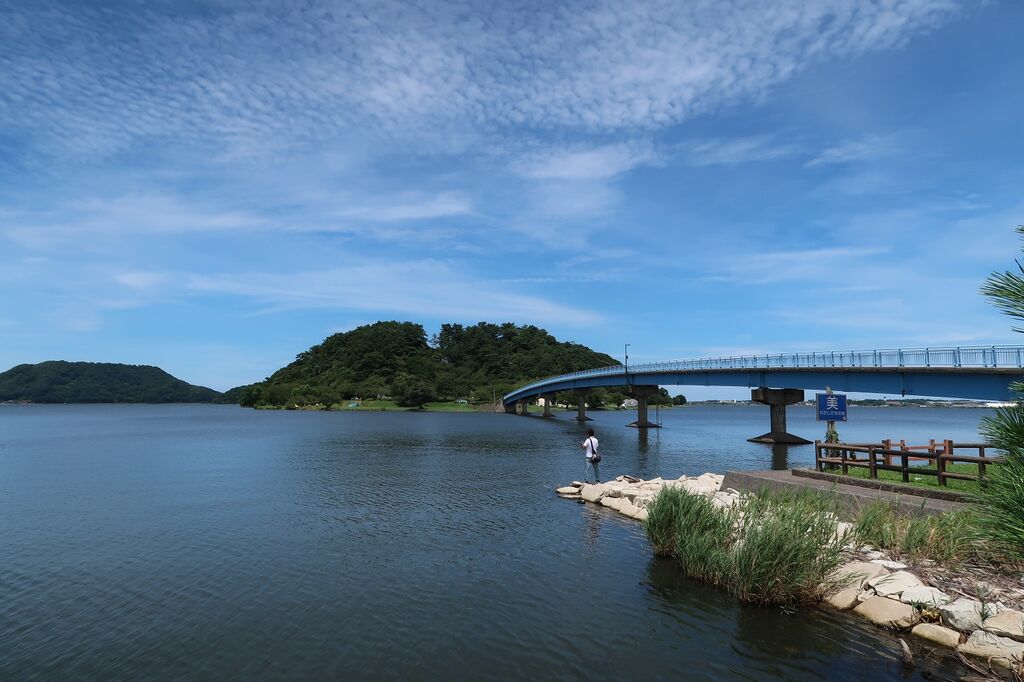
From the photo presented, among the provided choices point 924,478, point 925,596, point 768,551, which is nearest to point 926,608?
point 925,596

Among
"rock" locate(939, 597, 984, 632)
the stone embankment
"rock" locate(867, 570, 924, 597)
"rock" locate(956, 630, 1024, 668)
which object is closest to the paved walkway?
the stone embankment

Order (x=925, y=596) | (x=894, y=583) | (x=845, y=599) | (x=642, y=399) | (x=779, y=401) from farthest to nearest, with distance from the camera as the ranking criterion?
(x=642, y=399) → (x=779, y=401) → (x=845, y=599) → (x=894, y=583) → (x=925, y=596)

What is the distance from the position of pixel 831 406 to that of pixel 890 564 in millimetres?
17967

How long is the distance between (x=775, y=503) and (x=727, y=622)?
5.32 metres

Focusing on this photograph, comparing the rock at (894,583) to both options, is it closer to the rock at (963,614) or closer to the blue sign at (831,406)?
the rock at (963,614)

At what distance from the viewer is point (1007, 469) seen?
8.08 metres

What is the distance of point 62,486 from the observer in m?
34.1

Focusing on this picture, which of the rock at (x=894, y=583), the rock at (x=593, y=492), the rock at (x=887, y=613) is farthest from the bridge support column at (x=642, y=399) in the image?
the rock at (x=887, y=613)

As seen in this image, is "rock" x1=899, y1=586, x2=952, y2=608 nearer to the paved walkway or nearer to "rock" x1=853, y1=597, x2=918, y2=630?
"rock" x1=853, y1=597, x2=918, y2=630

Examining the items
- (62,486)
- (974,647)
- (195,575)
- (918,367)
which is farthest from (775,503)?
(62,486)

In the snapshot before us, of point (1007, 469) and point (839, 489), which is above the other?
point (1007, 469)

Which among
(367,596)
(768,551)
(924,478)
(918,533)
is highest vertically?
(924,478)

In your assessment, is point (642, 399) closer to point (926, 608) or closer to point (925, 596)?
point (925, 596)

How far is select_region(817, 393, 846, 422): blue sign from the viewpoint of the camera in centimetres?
3021
